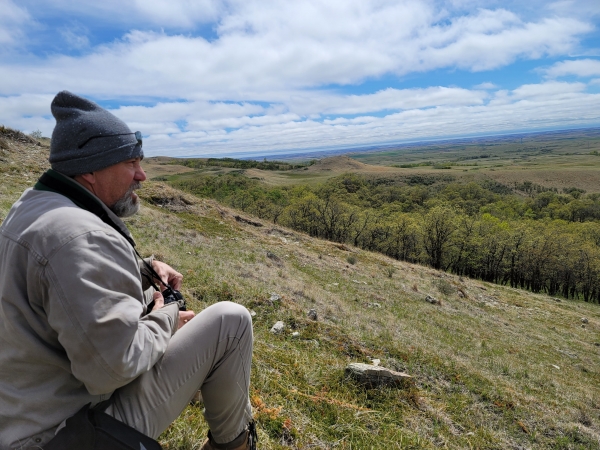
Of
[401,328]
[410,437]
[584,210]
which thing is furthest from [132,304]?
[584,210]

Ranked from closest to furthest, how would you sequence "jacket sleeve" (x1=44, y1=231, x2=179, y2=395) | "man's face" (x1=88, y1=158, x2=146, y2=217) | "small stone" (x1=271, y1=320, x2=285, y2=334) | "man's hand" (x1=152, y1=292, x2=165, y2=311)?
"jacket sleeve" (x1=44, y1=231, x2=179, y2=395) < "man's face" (x1=88, y1=158, x2=146, y2=217) < "man's hand" (x1=152, y1=292, x2=165, y2=311) < "small stone" (x1=271, y1=320, x2=285, y2=334)

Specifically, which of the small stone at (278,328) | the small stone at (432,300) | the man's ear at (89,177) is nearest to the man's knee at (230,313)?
the man's ear at (89,177)

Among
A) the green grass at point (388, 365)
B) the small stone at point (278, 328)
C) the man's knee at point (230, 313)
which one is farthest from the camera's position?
the small stone at point (278, 328)

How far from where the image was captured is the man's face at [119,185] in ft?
6.22

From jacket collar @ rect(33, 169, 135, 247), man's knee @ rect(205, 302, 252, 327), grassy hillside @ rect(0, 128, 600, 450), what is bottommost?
grassy hillside @ rect(0, 128, 600, 450)

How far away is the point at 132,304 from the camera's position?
153cm

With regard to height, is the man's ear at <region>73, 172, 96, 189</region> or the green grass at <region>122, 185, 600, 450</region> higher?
the man's ear at <region>73, 172, 96, 189</region>

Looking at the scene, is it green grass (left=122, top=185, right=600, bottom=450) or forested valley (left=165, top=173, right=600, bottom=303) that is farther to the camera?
forested valley (left=165, top=173, right=600, bottom=303)

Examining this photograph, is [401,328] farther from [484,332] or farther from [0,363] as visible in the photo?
[0,363]

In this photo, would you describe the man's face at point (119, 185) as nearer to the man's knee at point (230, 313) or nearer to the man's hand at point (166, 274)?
the man's hand at point (166, 274)

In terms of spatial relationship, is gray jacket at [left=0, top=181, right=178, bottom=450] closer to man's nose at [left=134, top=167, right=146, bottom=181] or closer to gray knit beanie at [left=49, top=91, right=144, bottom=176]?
gray knit beanie at [left=49, top=91, right=144, bottom=176]

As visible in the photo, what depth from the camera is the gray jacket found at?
1415mm

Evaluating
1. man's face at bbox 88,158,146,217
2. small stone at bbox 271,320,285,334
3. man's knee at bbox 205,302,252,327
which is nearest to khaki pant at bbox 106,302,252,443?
man's knee at bbox 205,302,252,327

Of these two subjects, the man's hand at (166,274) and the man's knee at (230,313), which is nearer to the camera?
the man's knee at (230,313)
